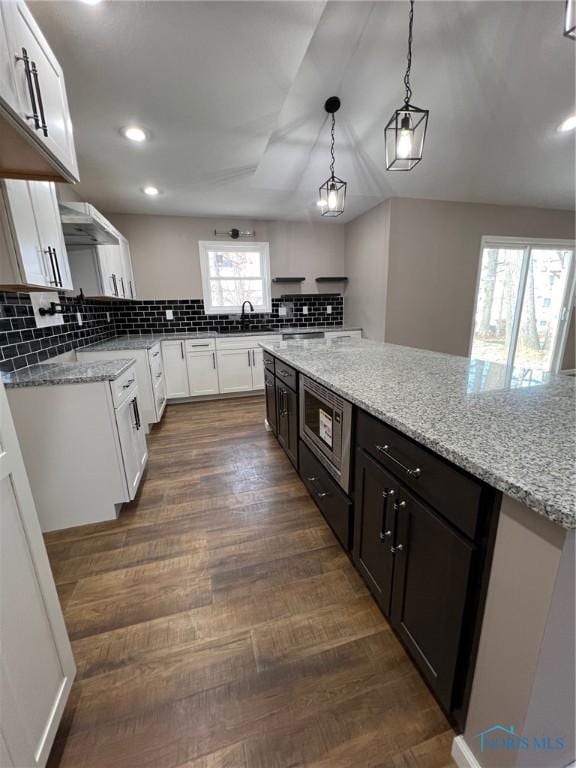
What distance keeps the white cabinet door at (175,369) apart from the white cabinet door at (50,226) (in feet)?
6.07

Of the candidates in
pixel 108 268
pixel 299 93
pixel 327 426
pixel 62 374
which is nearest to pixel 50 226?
pixel 62 374

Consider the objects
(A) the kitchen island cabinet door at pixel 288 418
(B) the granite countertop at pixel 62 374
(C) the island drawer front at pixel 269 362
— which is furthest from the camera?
(C) the island drawer front at pixel 269 362

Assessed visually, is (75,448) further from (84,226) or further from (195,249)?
(195,249)

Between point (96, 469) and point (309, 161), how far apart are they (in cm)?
325

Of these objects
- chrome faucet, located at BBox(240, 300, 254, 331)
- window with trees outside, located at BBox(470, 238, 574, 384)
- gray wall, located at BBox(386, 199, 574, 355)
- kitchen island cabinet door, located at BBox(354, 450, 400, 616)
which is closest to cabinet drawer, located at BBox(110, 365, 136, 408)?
kitchen island cabinet door, located at BBox(354, 450, 400, 616)

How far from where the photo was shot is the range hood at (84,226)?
211 cm

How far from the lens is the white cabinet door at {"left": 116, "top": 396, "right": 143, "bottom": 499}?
6.26 ft

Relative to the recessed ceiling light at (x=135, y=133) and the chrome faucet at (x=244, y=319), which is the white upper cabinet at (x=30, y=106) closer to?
the recessed ceiling light at (x=135, y=133)

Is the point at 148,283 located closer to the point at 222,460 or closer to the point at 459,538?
the point at 222,460

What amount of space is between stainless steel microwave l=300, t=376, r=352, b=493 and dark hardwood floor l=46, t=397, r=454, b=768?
1.68 feet

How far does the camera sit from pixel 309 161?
2990mm

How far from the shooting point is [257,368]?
4.25 m

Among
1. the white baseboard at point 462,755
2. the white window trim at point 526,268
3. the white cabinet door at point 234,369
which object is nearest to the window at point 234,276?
the white cabinet door at point 234,369

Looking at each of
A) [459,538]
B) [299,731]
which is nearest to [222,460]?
[299,731]
